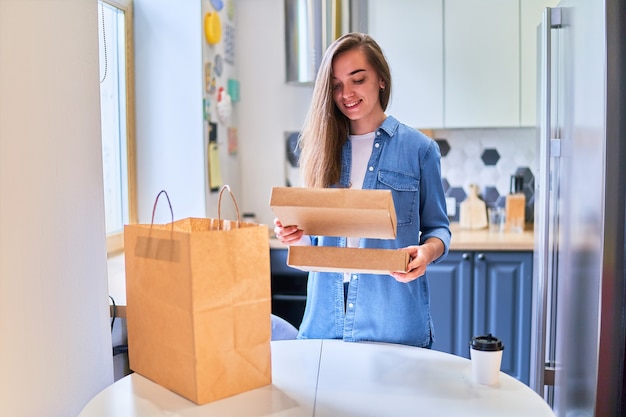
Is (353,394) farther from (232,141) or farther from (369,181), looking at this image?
(232,141)

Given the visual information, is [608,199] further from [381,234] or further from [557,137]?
[381,234]

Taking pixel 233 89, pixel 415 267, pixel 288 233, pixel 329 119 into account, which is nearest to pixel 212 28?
pixel 233 89

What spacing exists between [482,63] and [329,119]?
1.67 m

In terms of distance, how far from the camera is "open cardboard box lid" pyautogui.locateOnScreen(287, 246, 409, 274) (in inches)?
51.8

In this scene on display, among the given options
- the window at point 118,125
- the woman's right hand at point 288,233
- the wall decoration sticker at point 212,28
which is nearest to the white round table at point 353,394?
the woman's right hand at point 288,233

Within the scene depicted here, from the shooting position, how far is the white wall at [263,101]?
350 centimetres

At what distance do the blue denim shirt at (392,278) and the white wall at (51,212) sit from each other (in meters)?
0.55

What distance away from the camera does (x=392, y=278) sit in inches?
67.6

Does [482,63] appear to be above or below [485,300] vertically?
above

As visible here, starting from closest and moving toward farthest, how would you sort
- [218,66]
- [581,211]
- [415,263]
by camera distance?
1. [415,263]
2. [581,211]
3. [218,66]

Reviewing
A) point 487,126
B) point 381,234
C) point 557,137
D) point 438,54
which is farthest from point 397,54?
point 381,234

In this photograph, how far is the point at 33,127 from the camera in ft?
4.13

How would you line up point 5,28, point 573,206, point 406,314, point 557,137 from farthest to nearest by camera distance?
point 557,137
point 573,206
point 406,314
point 5,28

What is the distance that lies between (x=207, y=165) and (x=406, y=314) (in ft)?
4.98
